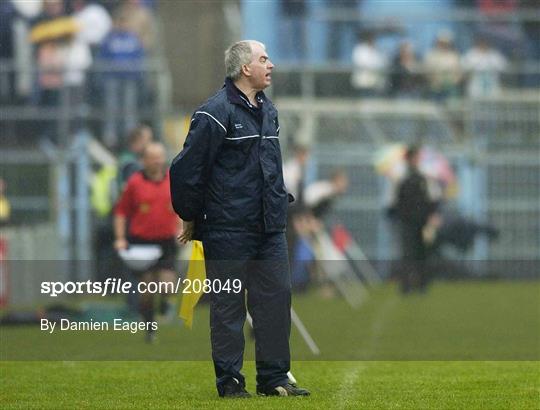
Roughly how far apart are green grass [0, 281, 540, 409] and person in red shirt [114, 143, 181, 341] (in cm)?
85

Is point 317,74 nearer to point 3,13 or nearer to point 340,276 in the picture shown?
point 340,276

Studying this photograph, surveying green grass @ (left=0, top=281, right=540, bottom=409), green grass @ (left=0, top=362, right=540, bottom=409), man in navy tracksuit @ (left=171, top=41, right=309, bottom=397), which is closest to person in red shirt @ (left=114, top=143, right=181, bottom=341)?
green grass @ (left=0, top=281, right=540, bottom=409)

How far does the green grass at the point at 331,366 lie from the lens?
942cm

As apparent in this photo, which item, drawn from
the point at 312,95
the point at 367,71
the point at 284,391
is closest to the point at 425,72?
the point at 367,71

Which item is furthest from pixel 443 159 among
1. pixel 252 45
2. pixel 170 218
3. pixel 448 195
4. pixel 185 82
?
pixel 252 45

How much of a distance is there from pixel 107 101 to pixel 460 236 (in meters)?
5.25

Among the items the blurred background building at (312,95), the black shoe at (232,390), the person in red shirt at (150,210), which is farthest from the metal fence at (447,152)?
the black shoe at (232,390)

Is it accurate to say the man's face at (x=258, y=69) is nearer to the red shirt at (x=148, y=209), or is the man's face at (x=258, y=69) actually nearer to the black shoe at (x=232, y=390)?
the black shoe at (x=232, y=390)

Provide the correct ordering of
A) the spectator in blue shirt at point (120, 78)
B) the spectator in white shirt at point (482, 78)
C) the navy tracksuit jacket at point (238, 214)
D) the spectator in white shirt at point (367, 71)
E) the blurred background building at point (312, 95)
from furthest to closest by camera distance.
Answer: the spectator in white shirt at point (482, 78), the spectator in white shirt at point (367, 71), the blurred background building at point (312, 95), the spectator in blue shirt at point (120, 78), the navy tracksuit jacket at point (238, 214)

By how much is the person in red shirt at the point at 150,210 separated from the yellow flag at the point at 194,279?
15.5ft

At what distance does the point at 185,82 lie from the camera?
2277cm

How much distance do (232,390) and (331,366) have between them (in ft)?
8.67

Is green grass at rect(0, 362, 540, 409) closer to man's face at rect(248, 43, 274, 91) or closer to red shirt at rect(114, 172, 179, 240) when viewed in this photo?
man's face at rect(248, 43, 274, 91)

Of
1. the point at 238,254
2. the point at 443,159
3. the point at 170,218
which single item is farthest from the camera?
the point at 443,159
